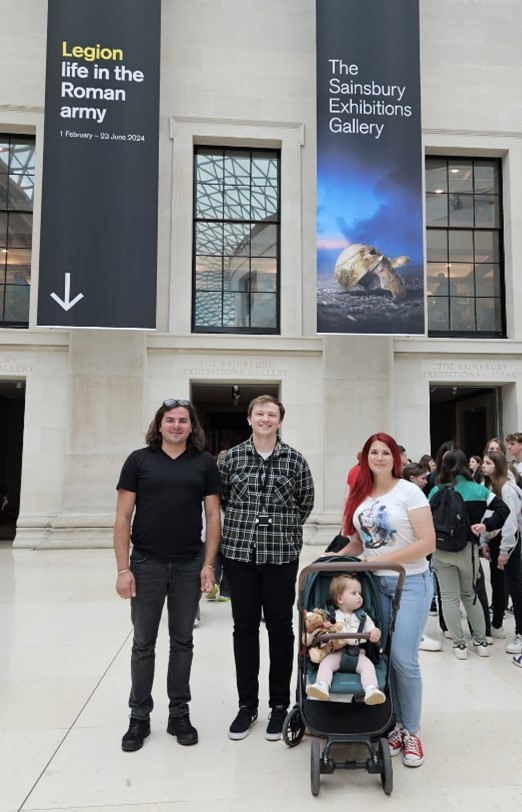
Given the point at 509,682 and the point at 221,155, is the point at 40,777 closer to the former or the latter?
the point at 509,682

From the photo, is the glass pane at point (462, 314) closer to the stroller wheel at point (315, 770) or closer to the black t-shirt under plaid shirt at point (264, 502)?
the black t-shirt under plaid shirt at point (264, 502)

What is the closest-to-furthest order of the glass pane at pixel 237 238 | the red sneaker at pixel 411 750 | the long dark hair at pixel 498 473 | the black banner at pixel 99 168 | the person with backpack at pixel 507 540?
1. the red sneaker at pixel 411 750
2. the person with backpack at pixel 507 540
3. the long dark hair at pixel 498 473
4. the black banner at pixel 99 168
5. the glass pane at pixel 237 238

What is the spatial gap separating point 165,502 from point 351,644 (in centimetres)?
136

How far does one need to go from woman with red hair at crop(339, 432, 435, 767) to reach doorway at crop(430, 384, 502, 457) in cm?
938

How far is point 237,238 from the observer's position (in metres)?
12.4

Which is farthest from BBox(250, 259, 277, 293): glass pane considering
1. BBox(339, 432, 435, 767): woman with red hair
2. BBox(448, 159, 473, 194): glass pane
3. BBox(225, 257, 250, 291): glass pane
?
BBox(339, 432, 435, 767): woman with red hair

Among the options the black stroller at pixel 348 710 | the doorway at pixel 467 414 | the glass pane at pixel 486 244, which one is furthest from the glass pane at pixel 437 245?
the black stroller at pixel 348 710

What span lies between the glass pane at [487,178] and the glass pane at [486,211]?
6.3 inches

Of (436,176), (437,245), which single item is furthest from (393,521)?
(436,176)

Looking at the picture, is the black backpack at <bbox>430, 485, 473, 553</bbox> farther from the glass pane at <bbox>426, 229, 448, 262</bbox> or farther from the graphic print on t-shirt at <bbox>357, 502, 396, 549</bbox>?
the glass pane at <bbox>426, 229, 448, 262</bbox>

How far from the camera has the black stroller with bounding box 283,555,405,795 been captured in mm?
3035

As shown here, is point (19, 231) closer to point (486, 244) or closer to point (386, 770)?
point (486, 244)

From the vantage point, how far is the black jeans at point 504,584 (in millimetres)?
5395

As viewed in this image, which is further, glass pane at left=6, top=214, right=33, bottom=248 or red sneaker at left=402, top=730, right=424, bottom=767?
glass pane at left=6, top=214, right=33, bottom=248
